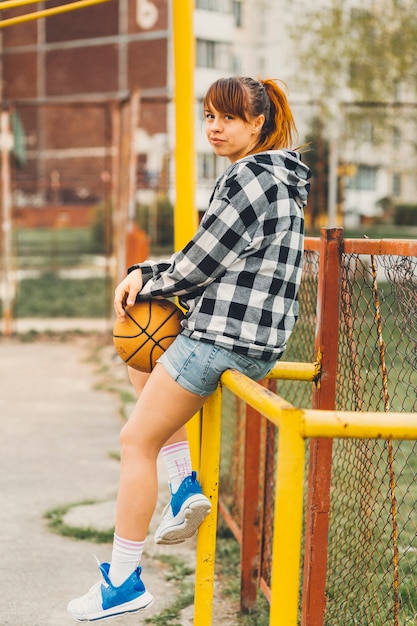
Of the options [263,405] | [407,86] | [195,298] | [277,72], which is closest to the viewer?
[263,405]

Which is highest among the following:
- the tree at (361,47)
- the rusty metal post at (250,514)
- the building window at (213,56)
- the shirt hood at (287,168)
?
the building window at (213,56)

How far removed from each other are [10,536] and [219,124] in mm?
2339

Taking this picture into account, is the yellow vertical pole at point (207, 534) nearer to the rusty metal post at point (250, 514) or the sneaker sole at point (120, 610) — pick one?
the sneaker sole at point (120, 610)

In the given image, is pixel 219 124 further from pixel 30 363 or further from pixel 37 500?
pixel 30 363

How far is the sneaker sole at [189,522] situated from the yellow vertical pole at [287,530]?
617 millimetres

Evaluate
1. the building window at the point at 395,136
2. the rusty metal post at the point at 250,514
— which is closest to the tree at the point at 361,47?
the building window at the point at 395,136

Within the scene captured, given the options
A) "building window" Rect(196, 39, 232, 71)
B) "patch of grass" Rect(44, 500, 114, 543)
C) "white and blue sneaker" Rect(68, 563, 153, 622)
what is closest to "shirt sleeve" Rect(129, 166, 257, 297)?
"white and blue sneaker" Rect(68, 563, 153, 622)

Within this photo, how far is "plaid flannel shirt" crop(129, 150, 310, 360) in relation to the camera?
2436 millimetres

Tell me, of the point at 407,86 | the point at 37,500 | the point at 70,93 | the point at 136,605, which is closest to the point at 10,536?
the point at 37,500

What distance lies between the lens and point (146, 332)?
2641 mm

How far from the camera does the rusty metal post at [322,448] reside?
264cm

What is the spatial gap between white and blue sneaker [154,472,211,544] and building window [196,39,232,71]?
89.8 ft

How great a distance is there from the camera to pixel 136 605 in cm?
256

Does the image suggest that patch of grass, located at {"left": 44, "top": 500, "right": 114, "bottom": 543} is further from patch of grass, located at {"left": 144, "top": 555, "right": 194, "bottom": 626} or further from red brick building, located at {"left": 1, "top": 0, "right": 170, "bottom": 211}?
red brick building, located at {"left": 1, "top": 0, "right": 170, "bottom": 211}
